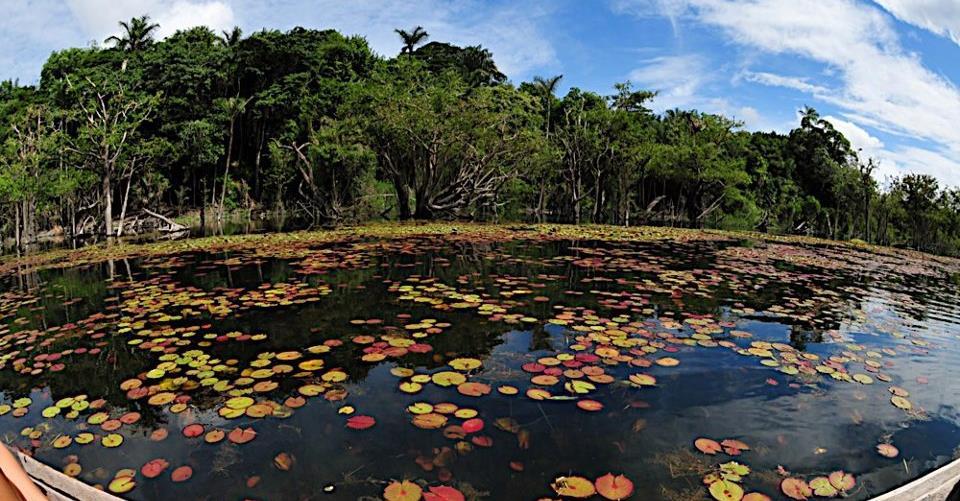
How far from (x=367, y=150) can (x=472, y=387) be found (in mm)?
25828

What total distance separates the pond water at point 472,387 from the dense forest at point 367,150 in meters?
16.1

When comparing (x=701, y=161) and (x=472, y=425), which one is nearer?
(x=472, y=425)

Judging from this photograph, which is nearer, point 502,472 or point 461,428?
point 502,472

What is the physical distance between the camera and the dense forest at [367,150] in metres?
22.8

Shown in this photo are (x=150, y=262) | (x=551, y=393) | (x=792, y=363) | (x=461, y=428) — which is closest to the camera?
(x=461, y=428)

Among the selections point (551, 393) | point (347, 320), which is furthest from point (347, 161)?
point (551, 393)

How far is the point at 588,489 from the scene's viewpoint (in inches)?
111

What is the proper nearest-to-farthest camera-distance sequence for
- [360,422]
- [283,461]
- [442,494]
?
[442,494] < [283,461] < [360,422]

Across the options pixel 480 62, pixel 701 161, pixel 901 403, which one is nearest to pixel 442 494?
pixel 901 403

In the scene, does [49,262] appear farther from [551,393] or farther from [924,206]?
[924,206]

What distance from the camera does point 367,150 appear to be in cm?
2834

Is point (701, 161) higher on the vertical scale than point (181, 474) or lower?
higher

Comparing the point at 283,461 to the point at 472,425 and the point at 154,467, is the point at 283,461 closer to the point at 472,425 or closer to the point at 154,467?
the point at 154,467

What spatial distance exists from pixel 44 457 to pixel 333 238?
12.9 metres
